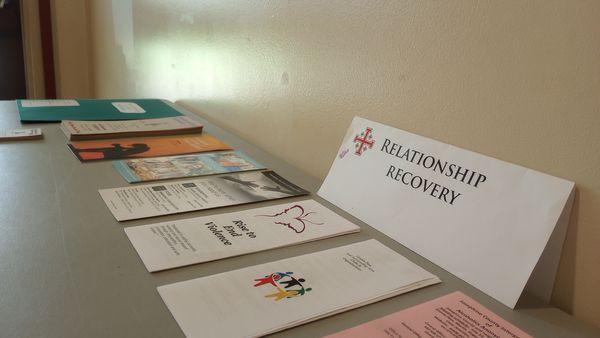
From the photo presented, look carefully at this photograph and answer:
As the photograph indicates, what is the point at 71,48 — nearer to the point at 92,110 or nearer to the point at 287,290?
the point at 92,110

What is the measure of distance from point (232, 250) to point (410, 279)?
0.22m

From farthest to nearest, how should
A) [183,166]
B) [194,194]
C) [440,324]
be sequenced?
[183,166]
[194,194]
[440,324]

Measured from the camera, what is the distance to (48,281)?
1.54 ft

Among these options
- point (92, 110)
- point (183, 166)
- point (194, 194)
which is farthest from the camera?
point (92, 110)

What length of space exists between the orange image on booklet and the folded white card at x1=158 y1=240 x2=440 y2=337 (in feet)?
1.60

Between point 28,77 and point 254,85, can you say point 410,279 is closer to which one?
point 254,85

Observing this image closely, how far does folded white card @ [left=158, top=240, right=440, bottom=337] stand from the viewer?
0.43 m

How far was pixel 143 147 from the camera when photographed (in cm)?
96

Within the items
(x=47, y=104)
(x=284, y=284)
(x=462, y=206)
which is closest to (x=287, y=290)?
(x=284, y=284)

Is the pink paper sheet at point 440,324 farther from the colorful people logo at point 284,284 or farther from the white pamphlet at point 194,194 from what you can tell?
the white pamphlet at point 194,194

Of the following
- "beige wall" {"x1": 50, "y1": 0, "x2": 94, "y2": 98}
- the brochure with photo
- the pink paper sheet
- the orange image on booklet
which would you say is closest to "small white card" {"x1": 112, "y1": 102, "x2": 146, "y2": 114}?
the orange image on booklet

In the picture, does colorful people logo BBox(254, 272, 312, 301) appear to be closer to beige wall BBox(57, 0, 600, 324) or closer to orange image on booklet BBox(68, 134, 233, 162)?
beige wall BBox(57, 0, 600, 324)

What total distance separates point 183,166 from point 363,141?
1.15ft

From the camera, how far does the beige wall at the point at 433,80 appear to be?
48 cm
